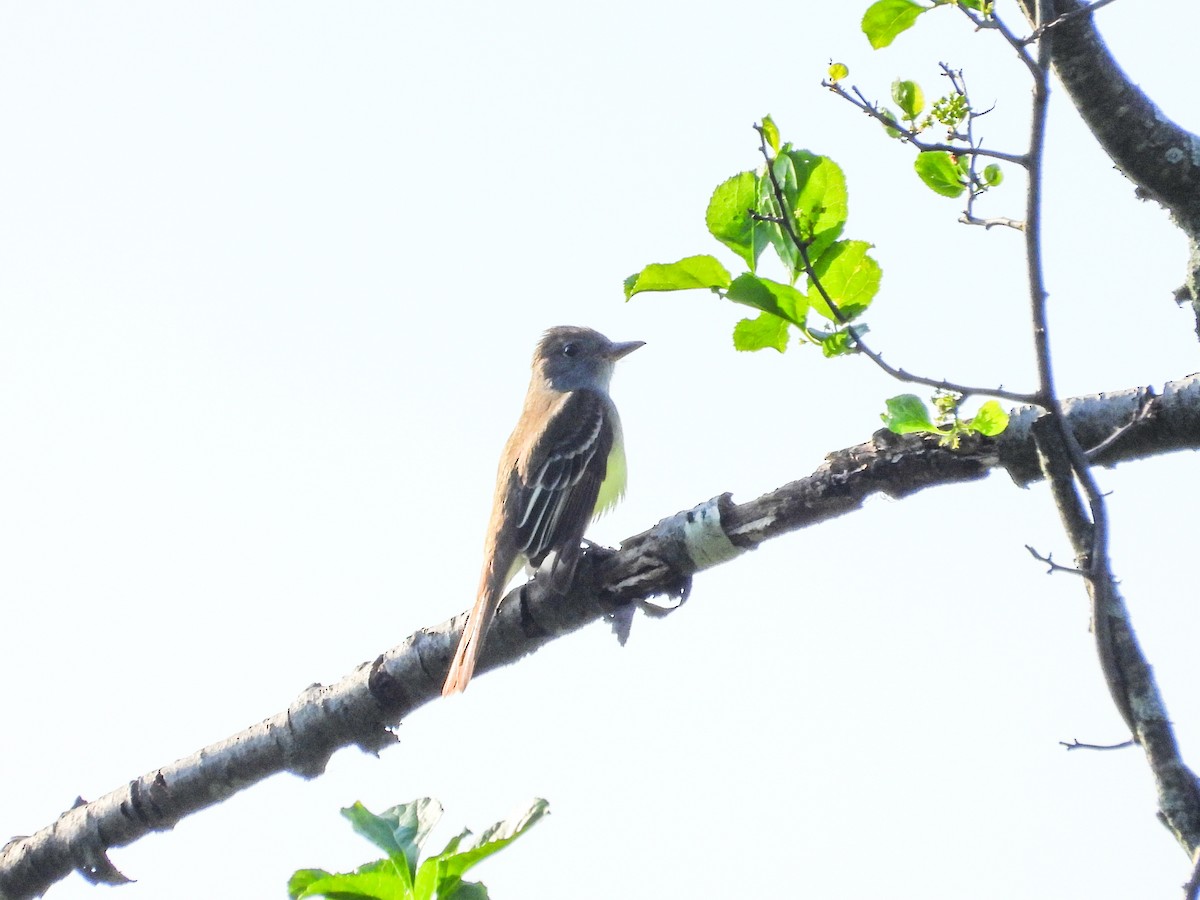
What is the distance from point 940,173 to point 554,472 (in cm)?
502

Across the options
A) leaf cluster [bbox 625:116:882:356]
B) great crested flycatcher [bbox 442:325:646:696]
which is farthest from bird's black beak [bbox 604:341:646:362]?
leaf cluster [bbox 625:116:882:356]

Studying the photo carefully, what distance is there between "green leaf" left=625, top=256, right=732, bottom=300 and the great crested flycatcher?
7.44 feet

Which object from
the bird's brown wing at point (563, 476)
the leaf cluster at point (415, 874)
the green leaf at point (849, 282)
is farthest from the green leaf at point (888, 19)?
the bird's brown wing at point (563, 476)

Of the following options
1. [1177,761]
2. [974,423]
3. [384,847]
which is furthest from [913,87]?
[384,847]

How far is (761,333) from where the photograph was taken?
3.96 m

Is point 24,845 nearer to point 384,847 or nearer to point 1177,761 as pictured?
point 384,847

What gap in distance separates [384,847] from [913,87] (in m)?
2.44

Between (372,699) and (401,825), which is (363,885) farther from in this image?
(372,699)

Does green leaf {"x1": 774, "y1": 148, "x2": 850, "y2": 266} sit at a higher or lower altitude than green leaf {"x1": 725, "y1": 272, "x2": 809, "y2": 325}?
higher

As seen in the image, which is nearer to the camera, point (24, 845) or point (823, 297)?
point (823, 297)

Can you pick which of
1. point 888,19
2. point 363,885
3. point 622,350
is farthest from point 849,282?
point 622,350

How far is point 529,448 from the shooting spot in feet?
29.9

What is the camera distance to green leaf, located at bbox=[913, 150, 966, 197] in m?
4.00

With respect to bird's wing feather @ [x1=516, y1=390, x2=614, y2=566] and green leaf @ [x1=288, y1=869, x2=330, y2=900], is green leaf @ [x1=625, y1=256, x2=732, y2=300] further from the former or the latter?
bird's wing feather @ [x1=516, y1=390, x2=614, y2=566]
